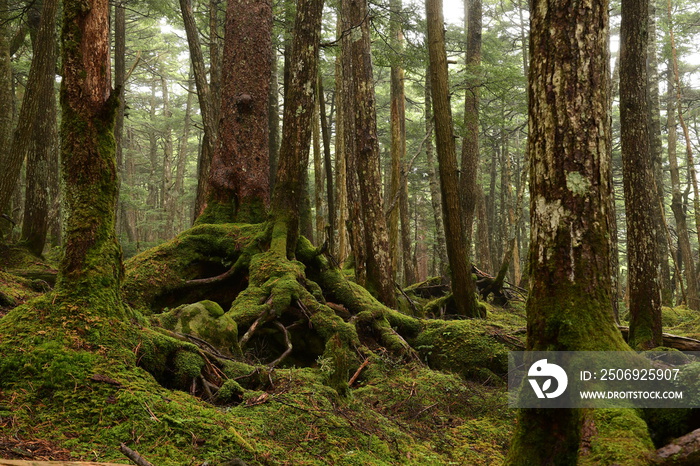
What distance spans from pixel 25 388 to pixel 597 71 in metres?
4.28

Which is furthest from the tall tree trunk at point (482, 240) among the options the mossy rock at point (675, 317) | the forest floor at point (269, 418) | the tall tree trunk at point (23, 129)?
the tall tree trunk at point (23, 129)

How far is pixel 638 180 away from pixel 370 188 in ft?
15.2

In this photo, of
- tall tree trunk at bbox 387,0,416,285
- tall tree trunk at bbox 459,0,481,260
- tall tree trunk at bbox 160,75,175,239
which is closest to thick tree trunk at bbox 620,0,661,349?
tall tree trunk at bbox 459,0,481,260

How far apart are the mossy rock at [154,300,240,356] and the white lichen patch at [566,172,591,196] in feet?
12.4

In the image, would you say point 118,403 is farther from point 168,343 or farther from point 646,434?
point 646,434

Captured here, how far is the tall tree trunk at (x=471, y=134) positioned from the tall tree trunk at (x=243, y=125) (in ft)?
19.7

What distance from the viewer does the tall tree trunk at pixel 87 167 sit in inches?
132

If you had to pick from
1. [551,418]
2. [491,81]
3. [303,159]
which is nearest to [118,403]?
[551,418]

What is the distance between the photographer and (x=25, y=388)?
2789 millimetres

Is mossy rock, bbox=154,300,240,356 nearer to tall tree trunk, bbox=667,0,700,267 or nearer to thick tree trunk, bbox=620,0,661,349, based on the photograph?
thick tree trunk, bbox=620,0,661,349

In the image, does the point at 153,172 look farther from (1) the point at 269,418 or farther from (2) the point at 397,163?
(1) the point at 269,418

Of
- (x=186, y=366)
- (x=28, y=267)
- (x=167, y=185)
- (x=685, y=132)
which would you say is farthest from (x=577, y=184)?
(x=167, y=185)

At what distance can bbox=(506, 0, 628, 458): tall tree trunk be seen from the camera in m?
3.13

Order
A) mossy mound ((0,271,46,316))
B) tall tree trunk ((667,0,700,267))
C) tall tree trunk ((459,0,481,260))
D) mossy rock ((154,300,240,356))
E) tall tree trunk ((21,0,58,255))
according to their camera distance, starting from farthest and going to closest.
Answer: tall tree trunk ((667,0,700,267))
tall tree trunk ((459,0,481,260))
tall tree trunk ((21,0,58,255))
mossy mound ((0,271,46,316))
mossy rock ((154,300,240,356))
